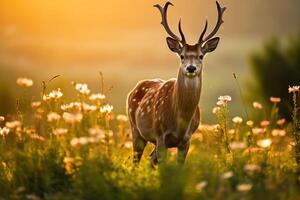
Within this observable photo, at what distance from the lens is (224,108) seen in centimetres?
952

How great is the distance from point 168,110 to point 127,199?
3.55 meters

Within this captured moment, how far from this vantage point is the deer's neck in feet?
32.1

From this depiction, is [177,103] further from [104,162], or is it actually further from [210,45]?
[104,162]

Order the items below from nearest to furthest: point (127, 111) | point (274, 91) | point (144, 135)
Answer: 1. point (144, 135)
2. point (127, 111)
3. point (274, 91)

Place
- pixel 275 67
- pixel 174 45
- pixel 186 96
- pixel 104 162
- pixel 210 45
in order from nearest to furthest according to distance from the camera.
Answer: pixel 104 162
pixel 186 96
pixel 174 45
pixel 210 45
pixel 275 67

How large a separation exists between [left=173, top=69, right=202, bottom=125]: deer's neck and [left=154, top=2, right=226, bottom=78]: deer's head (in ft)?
0.39

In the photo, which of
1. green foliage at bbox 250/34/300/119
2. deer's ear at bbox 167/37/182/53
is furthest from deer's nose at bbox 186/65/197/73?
green foliage at bbox 250/34/300/119

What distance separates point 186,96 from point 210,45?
3.51ft

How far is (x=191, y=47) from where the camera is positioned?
9945 millimetres

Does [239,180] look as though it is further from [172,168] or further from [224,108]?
[224,108]

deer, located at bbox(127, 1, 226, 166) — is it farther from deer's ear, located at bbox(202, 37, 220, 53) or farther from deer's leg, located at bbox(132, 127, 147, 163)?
deer's leg, located at bbox(132, 127, 147, 163)

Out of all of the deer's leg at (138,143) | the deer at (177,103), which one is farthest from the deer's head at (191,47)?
the deer's leg at (138,143)

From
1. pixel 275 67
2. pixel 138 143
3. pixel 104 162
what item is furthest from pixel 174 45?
pixel 275 67

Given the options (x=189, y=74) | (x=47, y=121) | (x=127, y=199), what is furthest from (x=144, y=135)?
(x=127, y=199)
